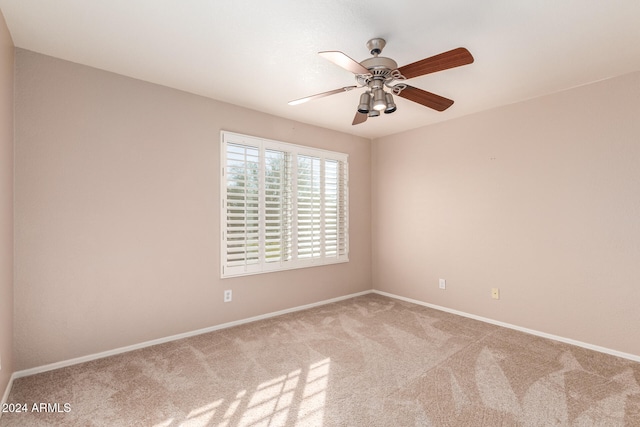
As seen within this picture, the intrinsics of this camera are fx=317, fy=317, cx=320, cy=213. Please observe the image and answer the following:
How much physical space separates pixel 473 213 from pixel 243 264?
8.85ft

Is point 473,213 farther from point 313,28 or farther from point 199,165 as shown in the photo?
point 199,165

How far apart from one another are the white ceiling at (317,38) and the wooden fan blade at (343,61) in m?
0.31

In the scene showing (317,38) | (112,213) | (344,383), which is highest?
(317,38)

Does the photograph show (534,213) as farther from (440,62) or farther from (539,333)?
(440,62)

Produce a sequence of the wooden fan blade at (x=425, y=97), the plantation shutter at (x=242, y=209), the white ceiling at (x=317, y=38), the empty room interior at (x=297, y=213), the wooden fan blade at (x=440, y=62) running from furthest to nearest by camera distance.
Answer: the plantation shutter at (x=242, y=209)
the wooden fan blade at (x=425, y=97)
the empty room interior at (x=297, y=213)
the white ceiling at (x=317, y=38)
the wooden fan blade at (x=440, y=62)

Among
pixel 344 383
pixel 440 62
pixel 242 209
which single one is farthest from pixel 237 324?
pixel 440 62

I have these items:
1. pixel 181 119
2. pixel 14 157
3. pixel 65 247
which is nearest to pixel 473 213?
pixel 181 119

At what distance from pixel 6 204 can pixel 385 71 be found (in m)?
2.63

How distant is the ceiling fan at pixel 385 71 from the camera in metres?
1.79

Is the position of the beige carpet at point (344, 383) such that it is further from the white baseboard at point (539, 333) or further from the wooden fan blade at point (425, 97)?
the wooden fan blade at point (425, 97)

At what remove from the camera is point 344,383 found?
226 cm

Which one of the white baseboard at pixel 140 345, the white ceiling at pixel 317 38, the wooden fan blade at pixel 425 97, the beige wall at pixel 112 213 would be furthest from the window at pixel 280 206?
the wooden fan blade at pixel 425 97

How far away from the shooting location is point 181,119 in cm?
306

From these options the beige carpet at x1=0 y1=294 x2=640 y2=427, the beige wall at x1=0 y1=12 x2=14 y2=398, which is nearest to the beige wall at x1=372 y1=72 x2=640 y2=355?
the beige carpet at x1=0 y1=294 x2=640 y2=427
